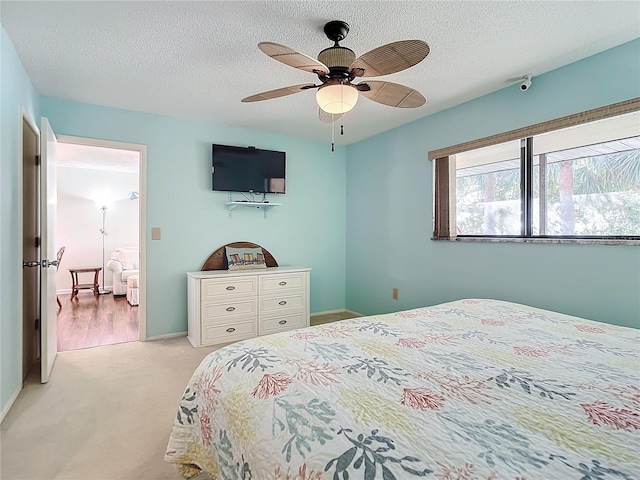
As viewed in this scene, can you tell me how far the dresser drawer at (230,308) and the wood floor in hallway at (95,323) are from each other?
2.88 feet

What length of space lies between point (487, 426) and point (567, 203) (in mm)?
2298

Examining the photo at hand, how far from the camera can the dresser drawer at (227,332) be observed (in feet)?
10.7

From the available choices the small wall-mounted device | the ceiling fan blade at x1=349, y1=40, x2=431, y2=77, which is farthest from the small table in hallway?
the small wall-mounted device

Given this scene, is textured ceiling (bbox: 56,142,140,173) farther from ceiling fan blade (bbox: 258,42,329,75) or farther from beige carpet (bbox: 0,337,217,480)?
ceiling fan blade (bbox: 258,42,329,75)

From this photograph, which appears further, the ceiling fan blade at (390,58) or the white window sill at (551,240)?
the white window sill at (551,240)

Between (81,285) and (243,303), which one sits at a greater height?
(243,303)

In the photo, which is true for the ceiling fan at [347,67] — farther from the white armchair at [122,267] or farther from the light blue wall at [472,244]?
the white armchair at [122,267]

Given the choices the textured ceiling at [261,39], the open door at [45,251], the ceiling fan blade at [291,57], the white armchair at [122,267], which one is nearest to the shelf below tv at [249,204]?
the textured ceiling at [261,39]

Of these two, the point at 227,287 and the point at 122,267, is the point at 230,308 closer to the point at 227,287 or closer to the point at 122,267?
the point at 227,287

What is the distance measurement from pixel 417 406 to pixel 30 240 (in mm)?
3348

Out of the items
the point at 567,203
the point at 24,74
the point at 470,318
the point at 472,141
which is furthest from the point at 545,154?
the point at 24,74

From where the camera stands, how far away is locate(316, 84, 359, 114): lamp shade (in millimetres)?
1792

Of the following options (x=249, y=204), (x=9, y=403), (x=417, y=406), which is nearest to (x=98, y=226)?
(x=249, y=204)

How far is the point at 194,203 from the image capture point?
364cm
